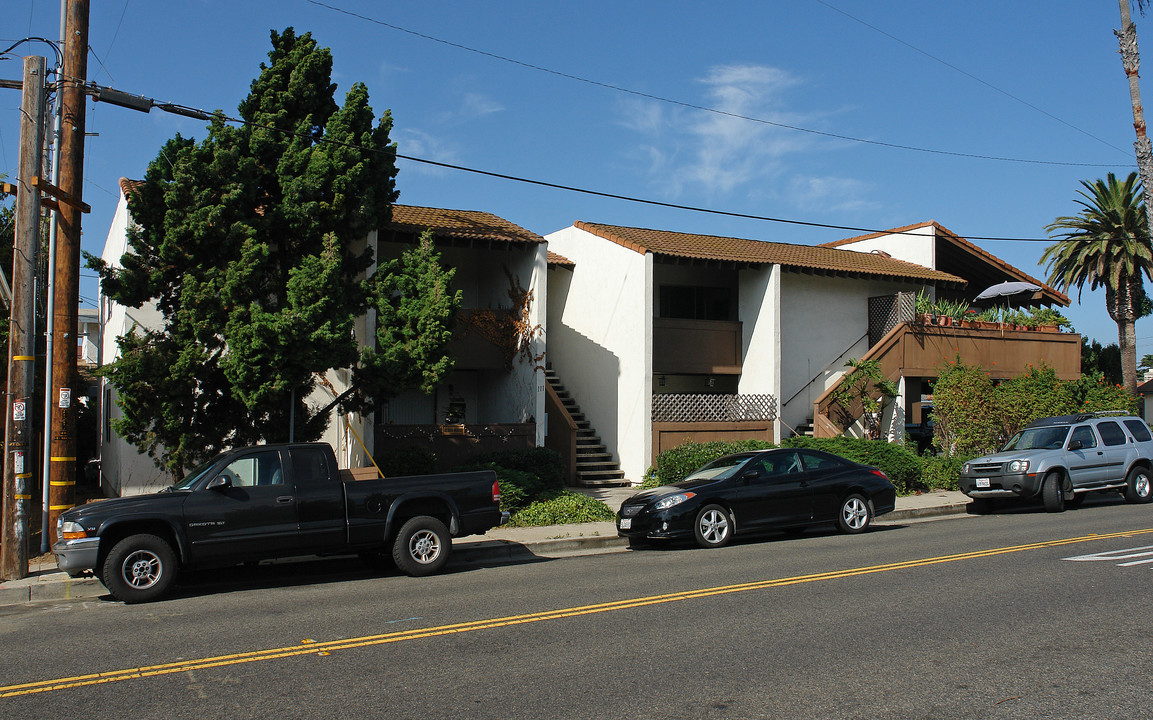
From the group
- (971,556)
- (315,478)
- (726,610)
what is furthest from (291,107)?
(971,556)

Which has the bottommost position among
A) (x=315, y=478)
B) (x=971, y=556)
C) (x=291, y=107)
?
(x=971, y=556)

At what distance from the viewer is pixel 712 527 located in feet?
40.8

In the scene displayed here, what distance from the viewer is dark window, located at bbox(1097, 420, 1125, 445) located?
55.0 feet

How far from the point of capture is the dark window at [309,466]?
33.4ft

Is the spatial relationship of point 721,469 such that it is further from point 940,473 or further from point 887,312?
point 887,312

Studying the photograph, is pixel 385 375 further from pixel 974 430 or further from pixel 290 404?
pixel 974 430

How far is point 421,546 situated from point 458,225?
1024 cm

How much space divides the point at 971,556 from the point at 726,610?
4.50m

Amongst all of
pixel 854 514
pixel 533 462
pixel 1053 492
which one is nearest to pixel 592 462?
pixel 533 462

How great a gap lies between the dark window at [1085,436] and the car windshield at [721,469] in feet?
24.3

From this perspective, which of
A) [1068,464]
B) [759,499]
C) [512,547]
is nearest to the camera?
[512,547]

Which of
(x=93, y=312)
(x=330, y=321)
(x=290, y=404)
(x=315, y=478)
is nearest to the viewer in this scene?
(x=315, y=478)

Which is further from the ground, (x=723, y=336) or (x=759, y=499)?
(x=723, y=336)

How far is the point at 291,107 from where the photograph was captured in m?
14.4
